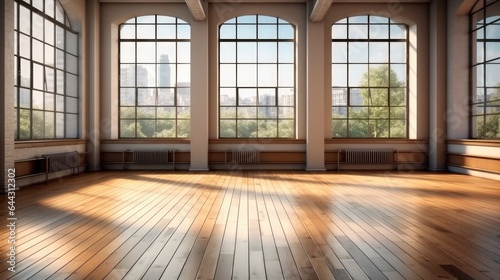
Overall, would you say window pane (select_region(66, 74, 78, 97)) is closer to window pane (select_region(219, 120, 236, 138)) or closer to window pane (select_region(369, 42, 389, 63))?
window pane (select_region(219, 120, 236, 138))

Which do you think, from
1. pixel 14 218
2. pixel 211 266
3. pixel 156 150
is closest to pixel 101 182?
pixel 156 150

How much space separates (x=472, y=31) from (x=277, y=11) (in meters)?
Result: 4.90

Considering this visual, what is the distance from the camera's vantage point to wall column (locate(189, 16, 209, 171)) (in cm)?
1051

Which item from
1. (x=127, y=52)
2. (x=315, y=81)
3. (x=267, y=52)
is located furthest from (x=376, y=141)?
(x=127, y=52)

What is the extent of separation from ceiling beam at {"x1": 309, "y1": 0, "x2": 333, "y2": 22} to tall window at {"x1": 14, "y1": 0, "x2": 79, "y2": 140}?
5.96 metres

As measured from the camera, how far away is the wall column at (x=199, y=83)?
1051cm

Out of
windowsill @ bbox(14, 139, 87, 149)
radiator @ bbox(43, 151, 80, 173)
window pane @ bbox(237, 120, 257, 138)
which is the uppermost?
window pane @ bbox(237, 120, 257, 138)

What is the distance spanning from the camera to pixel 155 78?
438 inches

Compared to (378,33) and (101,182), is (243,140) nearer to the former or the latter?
(101,182)

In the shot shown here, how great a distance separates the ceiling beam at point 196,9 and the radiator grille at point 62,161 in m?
4.35

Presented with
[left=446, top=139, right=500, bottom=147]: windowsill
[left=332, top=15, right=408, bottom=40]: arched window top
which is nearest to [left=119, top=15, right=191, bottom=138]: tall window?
[left=332, top=15, right=408, bottom=40]: arched window top

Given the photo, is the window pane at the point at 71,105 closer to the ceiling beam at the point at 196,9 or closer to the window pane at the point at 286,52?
the ceiling beam at the point at 196,9

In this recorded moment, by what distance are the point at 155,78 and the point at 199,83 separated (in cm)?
142

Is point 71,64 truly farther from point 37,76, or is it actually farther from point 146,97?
point 146,97
